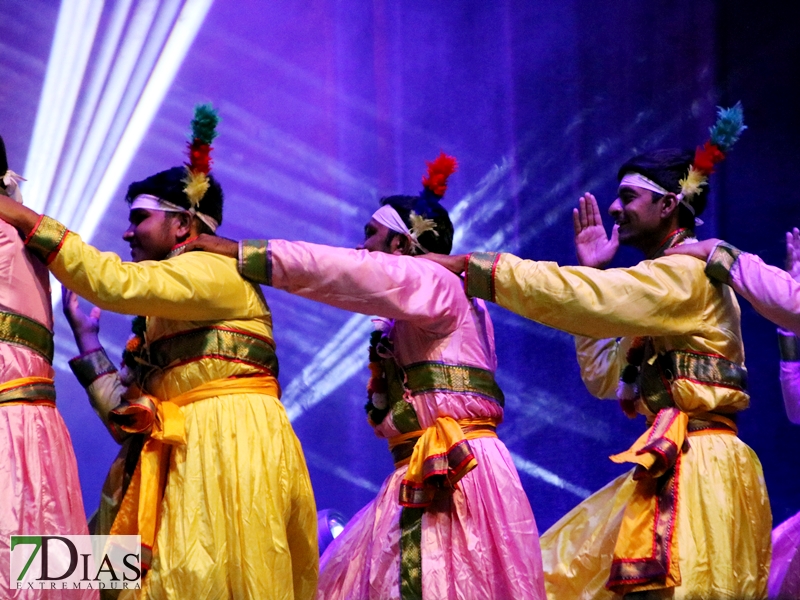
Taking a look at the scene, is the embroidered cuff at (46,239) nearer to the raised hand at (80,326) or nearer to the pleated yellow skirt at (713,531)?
the raised hand at (80,326)

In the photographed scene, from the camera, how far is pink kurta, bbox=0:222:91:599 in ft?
8.45

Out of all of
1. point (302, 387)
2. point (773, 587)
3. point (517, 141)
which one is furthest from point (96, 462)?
Result: point (773, 587)

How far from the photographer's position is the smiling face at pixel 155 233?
320cm

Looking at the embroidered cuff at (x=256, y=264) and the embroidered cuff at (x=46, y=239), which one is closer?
the embroidered cuff at (x=46, y=239)

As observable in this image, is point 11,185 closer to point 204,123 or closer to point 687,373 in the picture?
point 204,123

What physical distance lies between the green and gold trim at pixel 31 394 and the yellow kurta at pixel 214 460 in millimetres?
269

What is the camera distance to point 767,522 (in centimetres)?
309

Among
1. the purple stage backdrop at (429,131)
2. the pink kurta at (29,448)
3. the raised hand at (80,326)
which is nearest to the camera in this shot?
the pink kurta at (29,448)

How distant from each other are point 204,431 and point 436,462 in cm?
68

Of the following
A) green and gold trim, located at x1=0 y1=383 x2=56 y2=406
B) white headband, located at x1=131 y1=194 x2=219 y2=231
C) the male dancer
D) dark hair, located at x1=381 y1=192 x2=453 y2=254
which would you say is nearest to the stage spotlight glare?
the male dancer

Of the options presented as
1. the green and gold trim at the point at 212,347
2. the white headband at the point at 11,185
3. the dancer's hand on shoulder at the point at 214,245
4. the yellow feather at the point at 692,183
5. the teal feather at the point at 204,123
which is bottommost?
the green and gold trim at the point at 212,347

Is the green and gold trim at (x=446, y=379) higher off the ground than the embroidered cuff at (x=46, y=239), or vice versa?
the embroidered cuff at (x=46, y=239)

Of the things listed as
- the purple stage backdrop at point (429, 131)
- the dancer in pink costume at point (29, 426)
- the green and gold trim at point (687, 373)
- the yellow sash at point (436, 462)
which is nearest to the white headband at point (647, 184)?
the green and gold trim at point (687, 373)

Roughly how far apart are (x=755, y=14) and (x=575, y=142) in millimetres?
1042
